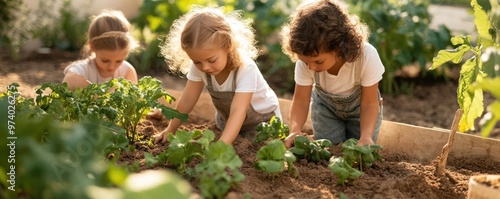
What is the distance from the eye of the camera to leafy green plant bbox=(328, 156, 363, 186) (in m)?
2.92

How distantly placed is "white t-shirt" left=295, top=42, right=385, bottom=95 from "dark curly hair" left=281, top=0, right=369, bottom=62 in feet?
0.38

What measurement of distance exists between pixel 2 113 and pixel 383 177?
1.90 m

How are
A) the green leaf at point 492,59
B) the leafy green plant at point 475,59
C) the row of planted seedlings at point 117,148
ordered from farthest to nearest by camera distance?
the leafy green plant at point 475,59 < the green leaf at point 492,59 < the row of planted seedlings at point 117,148

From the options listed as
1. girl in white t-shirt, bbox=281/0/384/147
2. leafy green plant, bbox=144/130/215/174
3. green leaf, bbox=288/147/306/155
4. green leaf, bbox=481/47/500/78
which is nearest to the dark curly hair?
girl in white t-shirt, bbox=281/0/384/147

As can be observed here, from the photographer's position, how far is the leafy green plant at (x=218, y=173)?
2356 mm

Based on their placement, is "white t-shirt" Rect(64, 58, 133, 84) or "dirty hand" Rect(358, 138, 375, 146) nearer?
"dirty hand" Rect(358, 138, 375, 146)

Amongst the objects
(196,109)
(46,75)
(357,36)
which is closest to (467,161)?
(357,36)

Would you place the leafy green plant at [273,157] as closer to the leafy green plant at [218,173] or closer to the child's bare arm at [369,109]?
the leafy green plant at [218,173]

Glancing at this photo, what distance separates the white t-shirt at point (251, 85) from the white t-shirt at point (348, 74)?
229 mm

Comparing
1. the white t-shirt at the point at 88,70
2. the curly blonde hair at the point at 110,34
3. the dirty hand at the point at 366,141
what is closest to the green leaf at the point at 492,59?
the dirty hand at the point at 366,141

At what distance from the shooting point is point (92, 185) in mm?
1697

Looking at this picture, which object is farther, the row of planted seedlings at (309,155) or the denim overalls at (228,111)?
the denim overalls at (228,111)

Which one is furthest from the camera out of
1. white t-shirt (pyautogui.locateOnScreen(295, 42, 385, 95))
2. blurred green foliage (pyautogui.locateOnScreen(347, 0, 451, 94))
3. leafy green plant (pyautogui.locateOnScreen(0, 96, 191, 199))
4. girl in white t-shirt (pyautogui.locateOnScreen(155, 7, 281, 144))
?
blurred green foliage (pyautogui.locateOnScreen(347, 0, 451, 94))

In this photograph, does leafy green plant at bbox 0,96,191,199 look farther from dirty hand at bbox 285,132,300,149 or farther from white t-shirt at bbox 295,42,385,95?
white t-shirt at bbox 295,42,385,95
